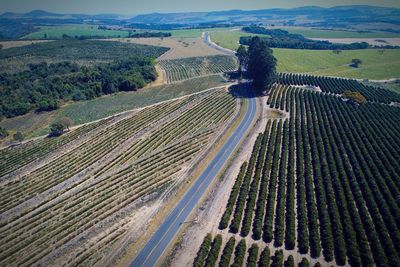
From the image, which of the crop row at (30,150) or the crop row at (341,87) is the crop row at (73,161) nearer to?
the crop row at (30,150)

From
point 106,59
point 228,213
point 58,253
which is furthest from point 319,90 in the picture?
point 106,59

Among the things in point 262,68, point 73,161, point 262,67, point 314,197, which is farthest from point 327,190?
point 262,67

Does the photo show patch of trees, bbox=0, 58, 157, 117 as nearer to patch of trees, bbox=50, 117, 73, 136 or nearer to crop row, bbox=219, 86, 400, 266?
patch of trees, bbox=50, 117, 73, 136

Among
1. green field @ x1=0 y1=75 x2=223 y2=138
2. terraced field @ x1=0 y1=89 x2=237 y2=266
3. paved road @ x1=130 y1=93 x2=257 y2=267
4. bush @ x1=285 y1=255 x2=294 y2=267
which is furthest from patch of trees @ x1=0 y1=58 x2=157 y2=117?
bush @ x1=285 y1=255 x2=294 y2=267

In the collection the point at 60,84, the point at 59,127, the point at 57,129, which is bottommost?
the point at 57,129

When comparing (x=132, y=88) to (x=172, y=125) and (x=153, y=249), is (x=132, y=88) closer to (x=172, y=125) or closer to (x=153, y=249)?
(x=172, y=125)

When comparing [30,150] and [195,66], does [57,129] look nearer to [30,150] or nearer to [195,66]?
[30,150]
